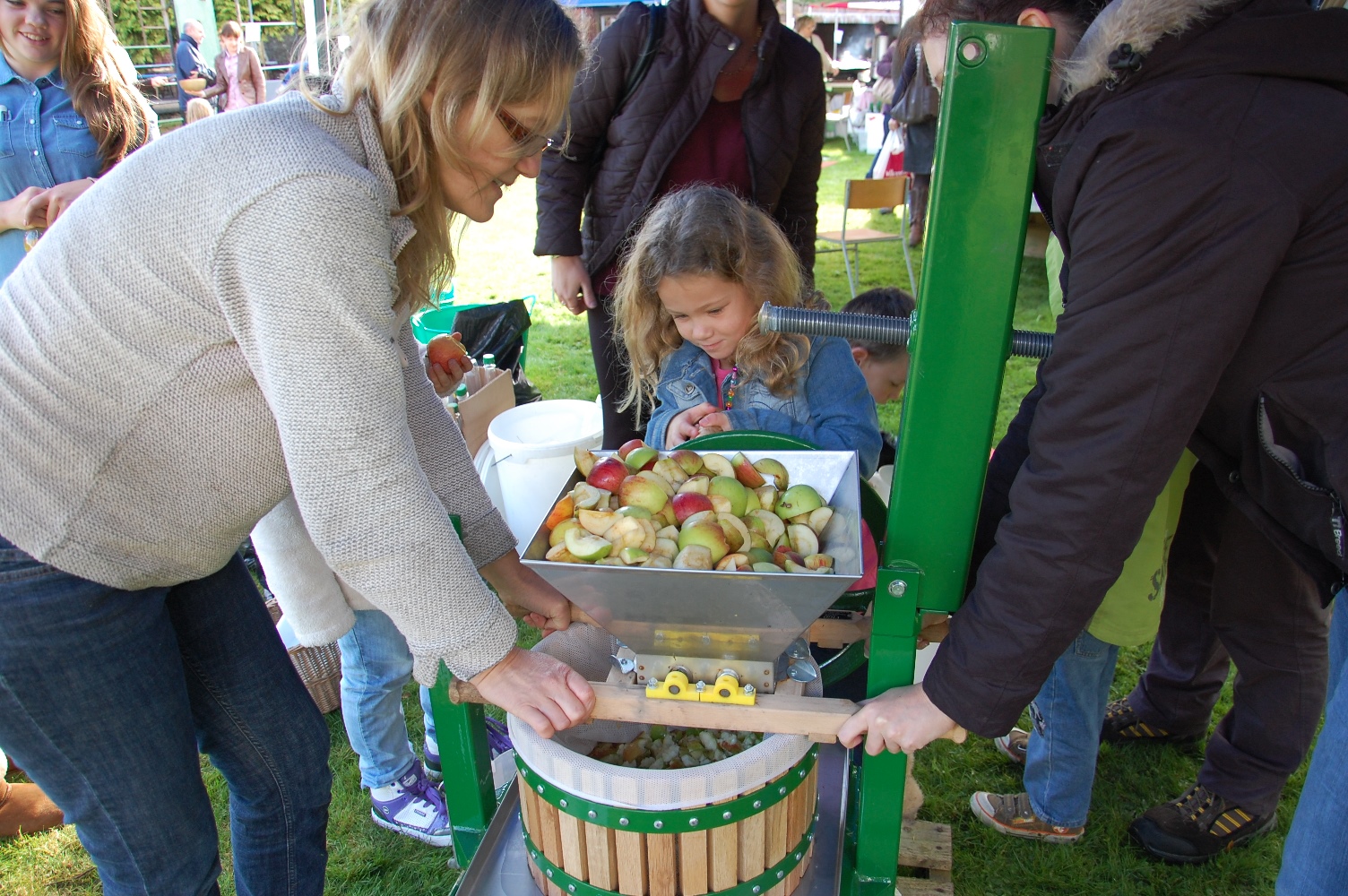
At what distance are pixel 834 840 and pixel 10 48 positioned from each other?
10.2 ft

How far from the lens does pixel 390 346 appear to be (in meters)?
1.20

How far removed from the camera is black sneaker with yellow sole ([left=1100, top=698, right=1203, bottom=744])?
2734mm

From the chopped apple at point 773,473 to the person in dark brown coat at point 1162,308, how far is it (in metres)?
0.38

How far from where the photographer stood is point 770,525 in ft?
4.80

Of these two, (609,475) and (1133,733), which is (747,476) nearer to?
(609,475)

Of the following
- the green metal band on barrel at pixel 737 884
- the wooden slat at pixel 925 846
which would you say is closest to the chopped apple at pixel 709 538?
the green metal band on barrel at pixel 737 884

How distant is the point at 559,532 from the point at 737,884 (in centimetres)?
66

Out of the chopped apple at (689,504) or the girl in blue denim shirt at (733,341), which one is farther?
the girl in blue denim shirt at (733,341)

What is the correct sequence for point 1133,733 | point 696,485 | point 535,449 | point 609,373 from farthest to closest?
point 609,373 < point 535,449 < point 1133,733 < point 696,485

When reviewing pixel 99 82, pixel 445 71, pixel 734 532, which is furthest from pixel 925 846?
pixel 99 82

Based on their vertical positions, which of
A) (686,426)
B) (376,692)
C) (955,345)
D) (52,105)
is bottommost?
(376,692)

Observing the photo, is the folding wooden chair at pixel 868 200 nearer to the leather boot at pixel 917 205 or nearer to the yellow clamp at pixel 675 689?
the leather boot at pixel 917 205

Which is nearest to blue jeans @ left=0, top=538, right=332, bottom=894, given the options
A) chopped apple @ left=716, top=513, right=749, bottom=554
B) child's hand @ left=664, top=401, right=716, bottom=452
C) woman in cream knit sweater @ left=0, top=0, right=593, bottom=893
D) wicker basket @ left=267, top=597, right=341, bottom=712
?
woman in cream knit sweater @ left=0, top=0, right=593, bottom=893

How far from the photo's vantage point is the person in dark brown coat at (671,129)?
2945 mm
